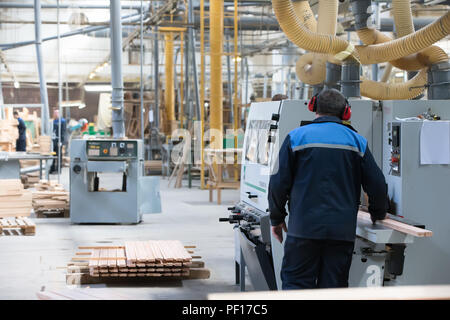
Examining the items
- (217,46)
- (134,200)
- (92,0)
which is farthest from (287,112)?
(92,0)

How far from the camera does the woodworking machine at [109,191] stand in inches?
397

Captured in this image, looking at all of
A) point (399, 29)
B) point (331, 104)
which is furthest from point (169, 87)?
point (331, 104)

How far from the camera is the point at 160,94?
21922 millimetres

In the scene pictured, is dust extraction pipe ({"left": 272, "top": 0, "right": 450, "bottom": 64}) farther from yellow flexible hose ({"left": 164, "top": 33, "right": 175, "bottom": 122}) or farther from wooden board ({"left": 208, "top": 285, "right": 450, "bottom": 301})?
yellow flexible hose ({"left": 164, "top": 33, "right": 175, "bottom": 122})

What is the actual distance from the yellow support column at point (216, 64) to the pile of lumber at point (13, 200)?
5.20m

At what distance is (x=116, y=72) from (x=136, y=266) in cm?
527

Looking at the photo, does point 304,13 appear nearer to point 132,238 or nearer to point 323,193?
point 132,238

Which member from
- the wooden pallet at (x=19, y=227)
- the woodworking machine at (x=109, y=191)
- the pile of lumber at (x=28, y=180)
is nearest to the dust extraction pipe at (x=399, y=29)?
the woodworking machine at (x=109, y=191)

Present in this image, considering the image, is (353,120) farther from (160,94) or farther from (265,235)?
(160,94)

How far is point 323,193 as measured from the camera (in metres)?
4.21

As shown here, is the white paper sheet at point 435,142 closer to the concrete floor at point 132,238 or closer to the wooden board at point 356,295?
the concrete floor at point 132,238

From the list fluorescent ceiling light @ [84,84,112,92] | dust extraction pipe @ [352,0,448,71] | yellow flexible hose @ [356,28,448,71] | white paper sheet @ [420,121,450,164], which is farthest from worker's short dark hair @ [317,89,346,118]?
fluorescent ceiling light @ [84,84,112,92]

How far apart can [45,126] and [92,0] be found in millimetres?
10562
